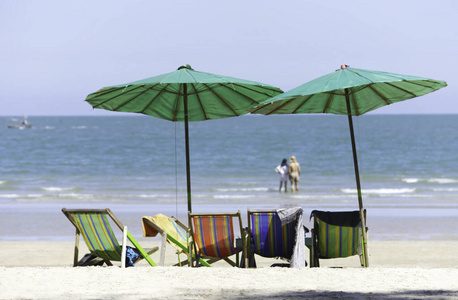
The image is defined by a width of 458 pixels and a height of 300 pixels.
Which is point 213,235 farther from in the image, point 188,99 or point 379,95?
point 379,95

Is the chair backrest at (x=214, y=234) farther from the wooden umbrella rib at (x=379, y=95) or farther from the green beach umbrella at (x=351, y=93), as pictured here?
the wooden umbrella rib at (x=379, y=95)

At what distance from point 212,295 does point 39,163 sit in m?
34.8

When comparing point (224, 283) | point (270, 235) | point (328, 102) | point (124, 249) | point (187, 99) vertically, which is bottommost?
point (224, 283)

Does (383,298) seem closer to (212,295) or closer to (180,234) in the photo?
(212,295)

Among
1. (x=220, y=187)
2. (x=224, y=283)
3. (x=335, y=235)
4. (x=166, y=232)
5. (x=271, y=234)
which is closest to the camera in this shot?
(x=224, y=283)

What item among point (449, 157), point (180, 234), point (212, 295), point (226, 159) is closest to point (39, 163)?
point (226, 159)

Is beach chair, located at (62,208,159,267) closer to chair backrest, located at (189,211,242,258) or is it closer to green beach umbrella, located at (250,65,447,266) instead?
chair backrest, located at (189,211,242,258)

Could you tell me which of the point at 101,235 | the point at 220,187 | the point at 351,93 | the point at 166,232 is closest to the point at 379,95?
the point at 351,93

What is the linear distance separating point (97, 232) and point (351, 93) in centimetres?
307

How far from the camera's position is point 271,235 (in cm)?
641

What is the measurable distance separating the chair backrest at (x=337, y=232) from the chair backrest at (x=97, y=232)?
2.04m

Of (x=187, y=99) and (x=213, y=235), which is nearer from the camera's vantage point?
(x=213, y=235)

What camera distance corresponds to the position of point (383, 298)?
16.1 feet

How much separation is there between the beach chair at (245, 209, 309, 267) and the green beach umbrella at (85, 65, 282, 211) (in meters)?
0.99
